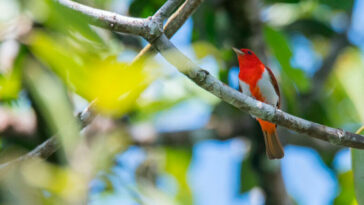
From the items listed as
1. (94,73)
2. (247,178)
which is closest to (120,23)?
(94,73)

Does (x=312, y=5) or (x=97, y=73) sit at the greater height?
(x=97, y=73)

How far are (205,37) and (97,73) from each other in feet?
10.3

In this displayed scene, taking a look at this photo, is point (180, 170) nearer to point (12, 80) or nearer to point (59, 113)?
point (12, 80)

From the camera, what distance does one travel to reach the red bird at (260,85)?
184 inches

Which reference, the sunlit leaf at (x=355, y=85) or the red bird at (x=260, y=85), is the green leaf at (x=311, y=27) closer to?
the sunlit leaf at (x=355, y=85)

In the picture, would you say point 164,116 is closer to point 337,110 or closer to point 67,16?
point 337,110

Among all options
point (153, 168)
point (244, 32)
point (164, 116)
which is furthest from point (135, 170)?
point (244, 32)

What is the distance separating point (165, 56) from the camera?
248cm

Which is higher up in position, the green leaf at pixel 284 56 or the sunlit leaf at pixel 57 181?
the sunlit leaf at pixel 57 181

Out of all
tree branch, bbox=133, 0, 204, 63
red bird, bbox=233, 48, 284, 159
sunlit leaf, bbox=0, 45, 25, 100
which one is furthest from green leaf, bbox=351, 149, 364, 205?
sunlit leaf, bbox=0, 45, 25, 100

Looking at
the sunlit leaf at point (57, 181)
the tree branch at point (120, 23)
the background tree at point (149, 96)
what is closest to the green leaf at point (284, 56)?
the background tree at point (149, 96)

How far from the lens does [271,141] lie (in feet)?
15.5

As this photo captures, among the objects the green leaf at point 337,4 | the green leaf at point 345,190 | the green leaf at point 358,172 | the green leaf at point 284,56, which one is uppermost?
the green leaf at point 358,172

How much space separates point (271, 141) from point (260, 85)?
0.53m
